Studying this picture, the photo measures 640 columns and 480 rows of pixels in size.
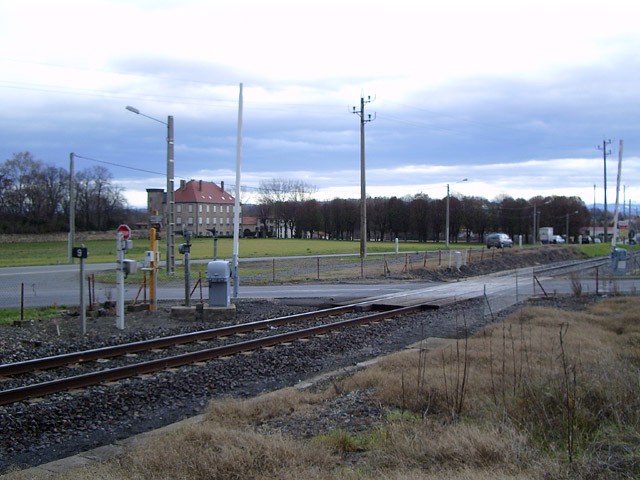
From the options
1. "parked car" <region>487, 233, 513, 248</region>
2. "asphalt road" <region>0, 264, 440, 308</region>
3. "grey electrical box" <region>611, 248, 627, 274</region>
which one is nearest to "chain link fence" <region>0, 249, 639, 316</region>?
"asphalt road" <region>0, 264, 440, 308</region>

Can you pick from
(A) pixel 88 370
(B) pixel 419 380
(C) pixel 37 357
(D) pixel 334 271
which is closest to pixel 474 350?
(B) pixel 419 380

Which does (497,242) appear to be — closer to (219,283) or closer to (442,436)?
(219,283)

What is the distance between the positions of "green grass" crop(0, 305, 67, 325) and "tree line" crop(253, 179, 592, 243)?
113173mm

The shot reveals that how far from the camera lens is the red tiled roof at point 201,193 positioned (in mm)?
129500

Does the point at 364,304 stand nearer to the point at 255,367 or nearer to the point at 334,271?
the point at 255,367

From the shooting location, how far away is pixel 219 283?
20.2m

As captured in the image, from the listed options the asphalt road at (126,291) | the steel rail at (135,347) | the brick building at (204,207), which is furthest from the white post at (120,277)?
the brick building at (204,207)

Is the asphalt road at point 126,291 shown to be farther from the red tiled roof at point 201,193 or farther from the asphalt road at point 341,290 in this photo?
the red tiled roof at point 201,193

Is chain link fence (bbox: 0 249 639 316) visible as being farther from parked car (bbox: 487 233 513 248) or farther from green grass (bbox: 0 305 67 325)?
parked car (bbox: 487 233 513 248)

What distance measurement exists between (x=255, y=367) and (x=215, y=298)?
8061 mm

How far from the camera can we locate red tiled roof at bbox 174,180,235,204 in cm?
12950

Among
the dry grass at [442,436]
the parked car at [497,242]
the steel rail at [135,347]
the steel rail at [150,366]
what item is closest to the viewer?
the dry grass at [442,436]

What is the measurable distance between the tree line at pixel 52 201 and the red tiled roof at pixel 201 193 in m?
24.5

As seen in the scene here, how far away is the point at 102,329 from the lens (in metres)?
17.5
